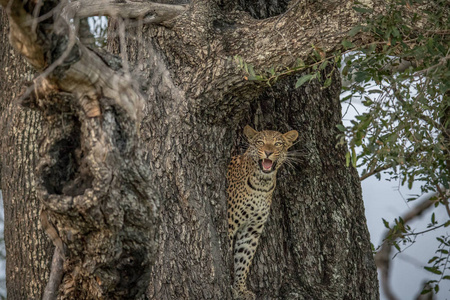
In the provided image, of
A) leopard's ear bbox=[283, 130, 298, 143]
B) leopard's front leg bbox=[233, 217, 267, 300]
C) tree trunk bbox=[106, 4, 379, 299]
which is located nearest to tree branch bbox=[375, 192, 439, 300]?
tree trunk bbox=[106, 4, 379, 299]

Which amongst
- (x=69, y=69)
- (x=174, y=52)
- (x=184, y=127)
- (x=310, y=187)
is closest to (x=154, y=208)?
(x=69, y=69)

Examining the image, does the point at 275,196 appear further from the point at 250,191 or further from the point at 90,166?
the point at 90,166

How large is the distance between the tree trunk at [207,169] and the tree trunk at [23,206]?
74cm

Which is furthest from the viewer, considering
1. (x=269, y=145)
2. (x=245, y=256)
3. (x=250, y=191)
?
(x=250, y=191)

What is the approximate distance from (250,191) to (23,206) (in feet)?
7.25

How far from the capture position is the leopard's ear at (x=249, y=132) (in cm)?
595

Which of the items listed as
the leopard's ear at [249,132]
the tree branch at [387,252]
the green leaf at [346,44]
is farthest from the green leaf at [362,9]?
the tree branch at [387,252]

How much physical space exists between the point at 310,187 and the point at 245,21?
1.54 metres

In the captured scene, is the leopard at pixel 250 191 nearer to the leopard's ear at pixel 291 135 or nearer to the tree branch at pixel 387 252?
the leopard's ear at pixel 291 135

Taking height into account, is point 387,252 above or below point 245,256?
above

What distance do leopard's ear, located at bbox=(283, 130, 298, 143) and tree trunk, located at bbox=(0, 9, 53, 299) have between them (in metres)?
2.09

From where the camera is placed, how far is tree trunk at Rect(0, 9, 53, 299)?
15.6 feet

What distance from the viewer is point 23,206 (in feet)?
15.7

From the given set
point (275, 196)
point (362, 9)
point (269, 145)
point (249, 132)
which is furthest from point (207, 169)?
point (362, 9)
